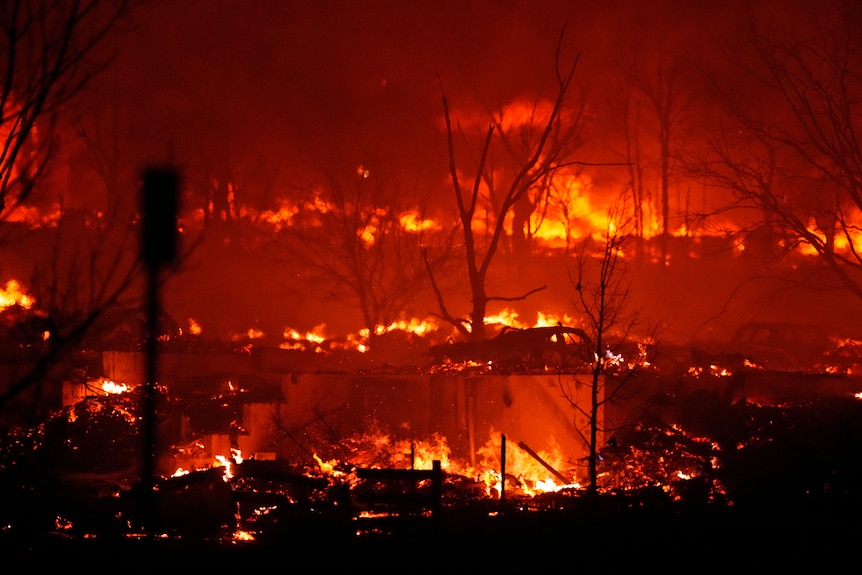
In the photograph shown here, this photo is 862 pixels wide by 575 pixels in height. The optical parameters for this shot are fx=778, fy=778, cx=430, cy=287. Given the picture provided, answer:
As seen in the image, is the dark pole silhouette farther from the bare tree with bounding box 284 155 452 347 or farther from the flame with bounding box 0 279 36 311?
the bare tree with bounding box 284 155 452 347

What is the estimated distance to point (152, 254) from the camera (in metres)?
7.55

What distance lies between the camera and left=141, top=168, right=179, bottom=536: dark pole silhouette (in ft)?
29.8

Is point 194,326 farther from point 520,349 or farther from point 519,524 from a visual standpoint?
point 519,524

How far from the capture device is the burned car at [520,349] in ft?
61.7

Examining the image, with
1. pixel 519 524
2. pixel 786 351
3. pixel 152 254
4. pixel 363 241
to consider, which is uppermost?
pixel 363 241

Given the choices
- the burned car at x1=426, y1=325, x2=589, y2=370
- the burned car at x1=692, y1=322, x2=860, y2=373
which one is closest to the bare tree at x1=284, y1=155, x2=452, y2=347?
the burned car at x1=426, y1=325, x2=589, y2=370

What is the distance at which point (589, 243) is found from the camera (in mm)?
34812

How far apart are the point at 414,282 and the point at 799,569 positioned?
744 inches

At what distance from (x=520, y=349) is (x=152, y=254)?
42.1 ft

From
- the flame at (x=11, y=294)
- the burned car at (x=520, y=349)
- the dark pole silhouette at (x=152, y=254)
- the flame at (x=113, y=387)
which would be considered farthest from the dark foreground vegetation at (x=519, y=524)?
the flame at (x=11, y=294)

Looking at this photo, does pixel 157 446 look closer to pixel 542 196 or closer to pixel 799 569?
pixel 799 569

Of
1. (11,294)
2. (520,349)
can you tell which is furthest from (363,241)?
(11,294)

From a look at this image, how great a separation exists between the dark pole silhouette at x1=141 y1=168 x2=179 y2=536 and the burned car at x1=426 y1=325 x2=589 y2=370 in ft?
22.4

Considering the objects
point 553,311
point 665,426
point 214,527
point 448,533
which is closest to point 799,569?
point 448,533
